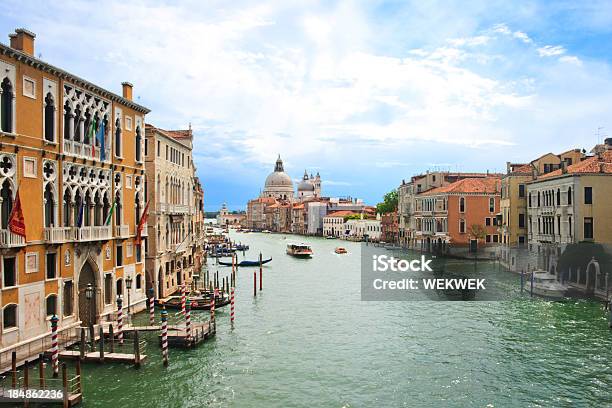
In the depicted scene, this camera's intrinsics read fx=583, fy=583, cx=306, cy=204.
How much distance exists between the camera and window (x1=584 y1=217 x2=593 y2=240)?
2636 cm

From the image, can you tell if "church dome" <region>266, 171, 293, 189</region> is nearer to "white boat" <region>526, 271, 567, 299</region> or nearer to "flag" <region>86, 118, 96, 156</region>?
"white boat" <region>526, 271, 567, 299</region>

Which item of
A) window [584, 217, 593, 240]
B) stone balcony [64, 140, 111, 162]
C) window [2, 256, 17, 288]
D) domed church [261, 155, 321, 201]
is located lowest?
window [2, 256, 17, 288]

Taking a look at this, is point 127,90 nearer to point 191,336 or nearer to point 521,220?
point 191,336

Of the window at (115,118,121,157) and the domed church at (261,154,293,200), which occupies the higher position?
the domed church at (261,154,293,200)

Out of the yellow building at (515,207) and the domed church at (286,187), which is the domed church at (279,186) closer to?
the domed church at (286,187)

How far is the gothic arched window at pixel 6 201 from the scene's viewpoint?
1336 centimetres

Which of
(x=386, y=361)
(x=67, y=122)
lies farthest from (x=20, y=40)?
(x=386, y=361)

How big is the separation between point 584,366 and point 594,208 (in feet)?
45.1

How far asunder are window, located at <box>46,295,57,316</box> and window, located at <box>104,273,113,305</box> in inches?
123

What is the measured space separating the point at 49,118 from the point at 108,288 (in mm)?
6016

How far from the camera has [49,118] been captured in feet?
49.6

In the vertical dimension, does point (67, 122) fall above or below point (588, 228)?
above

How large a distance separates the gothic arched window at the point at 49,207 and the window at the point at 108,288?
3667 mm
